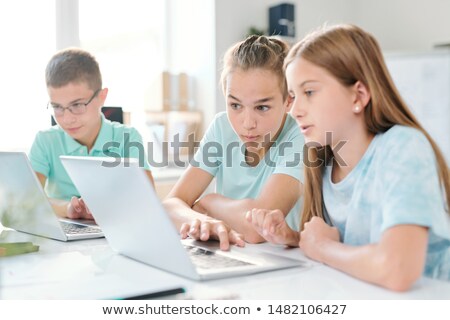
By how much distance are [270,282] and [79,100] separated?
1.17 metres

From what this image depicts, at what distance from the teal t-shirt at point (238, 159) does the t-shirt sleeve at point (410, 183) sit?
0.55m

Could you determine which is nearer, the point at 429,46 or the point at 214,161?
the point at 214,161

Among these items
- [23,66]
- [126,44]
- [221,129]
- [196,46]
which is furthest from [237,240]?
[196,46]

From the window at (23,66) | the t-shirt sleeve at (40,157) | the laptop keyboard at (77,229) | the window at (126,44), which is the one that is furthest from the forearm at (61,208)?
the window at (126,44)

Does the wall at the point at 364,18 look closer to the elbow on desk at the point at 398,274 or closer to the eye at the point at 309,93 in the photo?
the eye at the point at 309,93

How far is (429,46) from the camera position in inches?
166

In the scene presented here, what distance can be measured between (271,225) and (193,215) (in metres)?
0.33

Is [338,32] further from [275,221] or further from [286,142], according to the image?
[286,142]

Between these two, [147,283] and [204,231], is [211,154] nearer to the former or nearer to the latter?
[204,231]

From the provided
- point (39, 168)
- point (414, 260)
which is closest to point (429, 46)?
point (39, 168)

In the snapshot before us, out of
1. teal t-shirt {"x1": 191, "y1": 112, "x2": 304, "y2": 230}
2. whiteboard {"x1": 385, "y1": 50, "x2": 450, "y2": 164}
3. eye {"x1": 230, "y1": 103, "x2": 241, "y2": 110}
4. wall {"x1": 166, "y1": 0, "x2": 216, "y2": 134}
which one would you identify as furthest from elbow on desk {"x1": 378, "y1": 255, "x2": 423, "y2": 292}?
wall {"x1": 166, "y1": 0, "x2": 216, "y2": 134}

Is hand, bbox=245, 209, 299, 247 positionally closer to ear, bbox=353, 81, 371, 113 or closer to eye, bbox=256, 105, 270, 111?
ear, bbox=353, 81, 371, 113

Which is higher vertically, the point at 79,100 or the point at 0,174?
the point at 79,100

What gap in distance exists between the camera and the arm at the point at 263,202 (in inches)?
54.7
